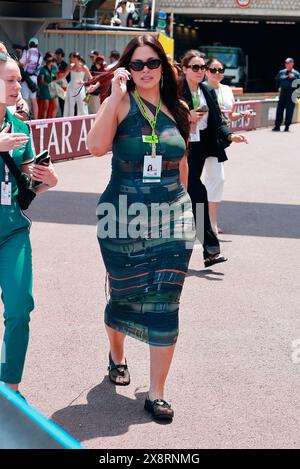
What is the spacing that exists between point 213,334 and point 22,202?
223cm

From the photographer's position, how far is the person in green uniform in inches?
165

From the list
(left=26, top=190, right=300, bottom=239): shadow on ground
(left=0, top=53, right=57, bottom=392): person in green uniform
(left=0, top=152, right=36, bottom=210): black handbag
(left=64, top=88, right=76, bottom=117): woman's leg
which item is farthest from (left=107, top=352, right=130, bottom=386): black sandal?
(left=64, top=88, right=76, bottom=117): woman's leg

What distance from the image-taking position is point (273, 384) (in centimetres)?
510

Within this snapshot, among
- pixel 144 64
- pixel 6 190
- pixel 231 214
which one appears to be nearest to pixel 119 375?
pixel 6 190

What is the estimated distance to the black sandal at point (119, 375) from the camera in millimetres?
5016

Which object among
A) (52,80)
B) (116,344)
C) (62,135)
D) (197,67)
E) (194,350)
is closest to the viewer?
(116,344)

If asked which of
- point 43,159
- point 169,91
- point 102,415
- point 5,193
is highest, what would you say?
Answer: point 169,91

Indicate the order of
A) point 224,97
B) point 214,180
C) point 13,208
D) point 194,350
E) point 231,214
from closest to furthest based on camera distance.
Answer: point 13,208, point 194,350, point 214,180, point 224,97, point 231,214

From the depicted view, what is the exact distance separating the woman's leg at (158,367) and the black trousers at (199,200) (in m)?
3.32

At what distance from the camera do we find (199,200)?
7816mm

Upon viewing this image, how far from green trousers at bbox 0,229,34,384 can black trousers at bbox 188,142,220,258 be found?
3.64m

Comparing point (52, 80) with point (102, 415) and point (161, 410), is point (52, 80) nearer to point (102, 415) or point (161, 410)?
point (102, 415)

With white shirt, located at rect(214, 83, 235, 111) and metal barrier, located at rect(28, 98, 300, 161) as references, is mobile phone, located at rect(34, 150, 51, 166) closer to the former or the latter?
white shirt, located at rect(214, 83, 235, 111)

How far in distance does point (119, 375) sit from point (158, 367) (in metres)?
0.52
